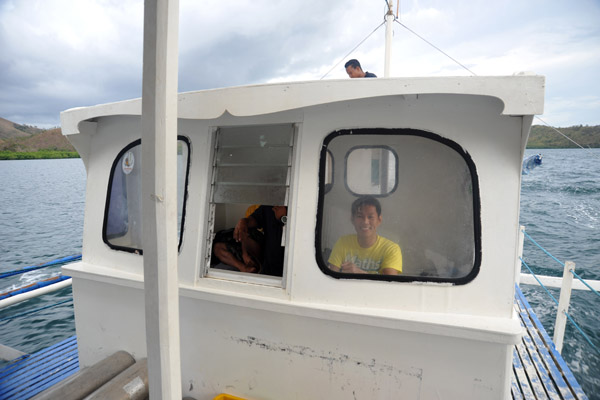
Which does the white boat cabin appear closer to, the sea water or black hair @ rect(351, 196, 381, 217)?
black hair @ rect(351, 196, 381, 217)

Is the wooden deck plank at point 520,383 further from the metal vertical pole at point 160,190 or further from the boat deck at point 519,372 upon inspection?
the metal vertical pole at point 160,190

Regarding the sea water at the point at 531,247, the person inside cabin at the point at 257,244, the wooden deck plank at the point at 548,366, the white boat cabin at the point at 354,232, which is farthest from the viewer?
the sea water at the point at 531,247

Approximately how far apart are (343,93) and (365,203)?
73 centimetres

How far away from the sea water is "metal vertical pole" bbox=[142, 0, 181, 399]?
3789 millimetres

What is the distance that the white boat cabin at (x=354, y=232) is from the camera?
6.65 feet

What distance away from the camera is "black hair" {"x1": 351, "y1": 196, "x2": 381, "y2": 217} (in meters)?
2.25

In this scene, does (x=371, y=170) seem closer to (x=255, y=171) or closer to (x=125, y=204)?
(x=255, y=171)

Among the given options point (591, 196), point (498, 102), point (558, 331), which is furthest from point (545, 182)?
point (498, 102)

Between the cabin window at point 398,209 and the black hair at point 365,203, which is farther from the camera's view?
the black hair at point 365,203

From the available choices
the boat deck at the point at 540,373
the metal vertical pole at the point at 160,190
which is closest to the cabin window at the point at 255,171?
the metal vertical pole at the point at 160,190

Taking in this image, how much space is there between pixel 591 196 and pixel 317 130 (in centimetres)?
2677

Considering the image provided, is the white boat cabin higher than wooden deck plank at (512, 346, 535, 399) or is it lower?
higher

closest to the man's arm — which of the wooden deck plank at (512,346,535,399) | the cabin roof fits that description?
the cabin roof

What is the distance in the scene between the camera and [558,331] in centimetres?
420
